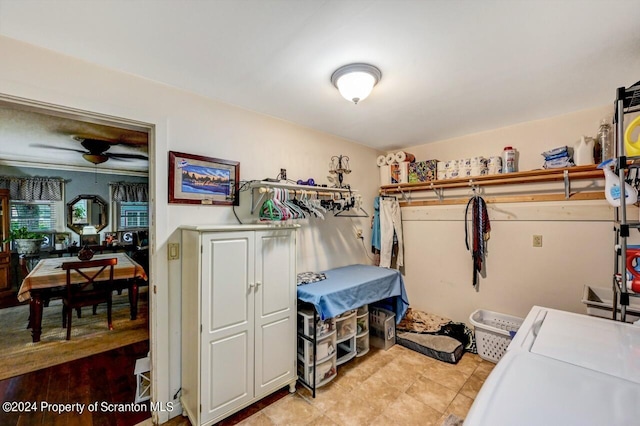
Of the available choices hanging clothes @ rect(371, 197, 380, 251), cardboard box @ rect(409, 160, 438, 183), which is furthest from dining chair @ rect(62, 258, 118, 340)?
cardboard box @ rect(409, 160, 438, 183)

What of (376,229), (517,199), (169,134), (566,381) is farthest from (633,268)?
(169,134)

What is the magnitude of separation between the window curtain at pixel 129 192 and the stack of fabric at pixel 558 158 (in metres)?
7.16

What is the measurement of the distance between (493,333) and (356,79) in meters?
2.69

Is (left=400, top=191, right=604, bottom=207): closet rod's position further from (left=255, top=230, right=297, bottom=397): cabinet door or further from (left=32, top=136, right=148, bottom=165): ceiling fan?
(left=32, top=136, right=148, bottom=165): ceiling fan

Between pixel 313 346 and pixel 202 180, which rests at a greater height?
pixel 202 180

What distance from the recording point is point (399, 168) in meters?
3.64

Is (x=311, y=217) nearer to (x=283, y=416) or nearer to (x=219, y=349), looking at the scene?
(x=219, y=349)

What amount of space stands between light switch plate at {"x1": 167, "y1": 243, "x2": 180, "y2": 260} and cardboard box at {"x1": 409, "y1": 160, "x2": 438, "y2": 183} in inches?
112

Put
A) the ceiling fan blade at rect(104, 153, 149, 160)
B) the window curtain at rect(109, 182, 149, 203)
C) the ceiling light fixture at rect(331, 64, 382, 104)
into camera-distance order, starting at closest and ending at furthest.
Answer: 1. the ceiling light fixture at rect(331, 64, 382, 104)
2. the ceiling fan blade at rect(104, 153, 149, 160)
3. the window curtain at rect(109, 182, 149, 203)

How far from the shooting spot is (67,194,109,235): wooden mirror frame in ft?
18.4

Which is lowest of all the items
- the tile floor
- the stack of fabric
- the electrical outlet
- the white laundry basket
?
the tile floor

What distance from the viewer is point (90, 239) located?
5789 millimetres

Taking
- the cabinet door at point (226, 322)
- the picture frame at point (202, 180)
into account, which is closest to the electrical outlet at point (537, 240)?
the cabinet door at point (226, 322)

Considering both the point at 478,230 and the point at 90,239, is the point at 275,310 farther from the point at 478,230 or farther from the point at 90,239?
the point at 90,239
